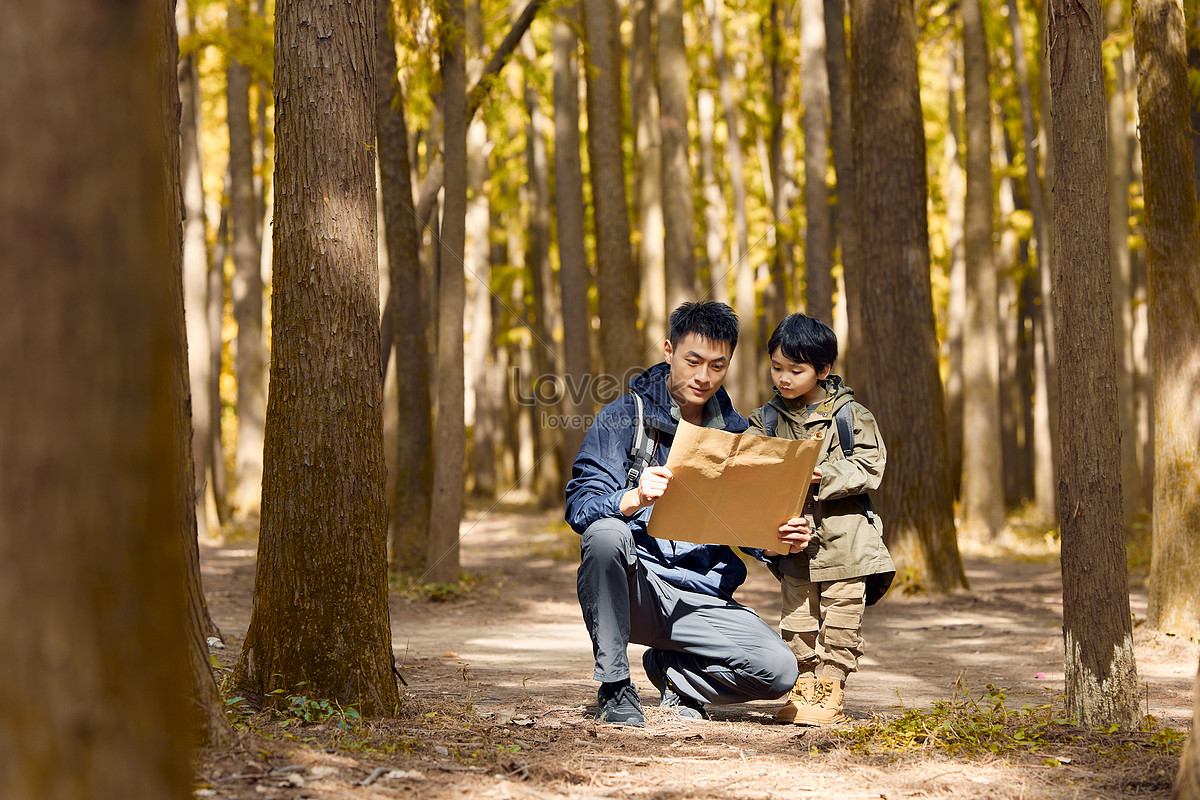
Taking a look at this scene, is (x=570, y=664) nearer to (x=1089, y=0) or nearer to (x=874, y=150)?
(x=1089, y=0)

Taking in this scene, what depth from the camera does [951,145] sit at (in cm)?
1775

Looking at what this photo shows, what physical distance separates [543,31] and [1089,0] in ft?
56.9

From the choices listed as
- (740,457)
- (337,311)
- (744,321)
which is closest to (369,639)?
(337,311)

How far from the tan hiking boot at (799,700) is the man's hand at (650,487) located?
112cm

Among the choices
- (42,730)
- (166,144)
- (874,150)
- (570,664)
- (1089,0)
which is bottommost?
(570,664)

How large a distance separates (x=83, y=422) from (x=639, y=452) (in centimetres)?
275

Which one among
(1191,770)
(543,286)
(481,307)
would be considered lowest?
(1191,770)

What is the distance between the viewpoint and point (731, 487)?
3.81 m

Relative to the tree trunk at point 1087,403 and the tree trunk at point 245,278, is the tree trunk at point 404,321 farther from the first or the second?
the tree trunk at point 1087,403

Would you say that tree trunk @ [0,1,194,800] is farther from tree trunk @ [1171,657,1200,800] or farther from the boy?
the boy

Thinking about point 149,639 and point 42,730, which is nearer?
point 42,730

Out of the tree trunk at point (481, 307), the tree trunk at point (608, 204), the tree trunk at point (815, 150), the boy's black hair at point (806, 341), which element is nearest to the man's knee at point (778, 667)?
the boy's black hair at point (806, 341)

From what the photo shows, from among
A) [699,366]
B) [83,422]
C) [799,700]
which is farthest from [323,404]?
[799,700]

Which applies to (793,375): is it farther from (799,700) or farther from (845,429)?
(799,700)
